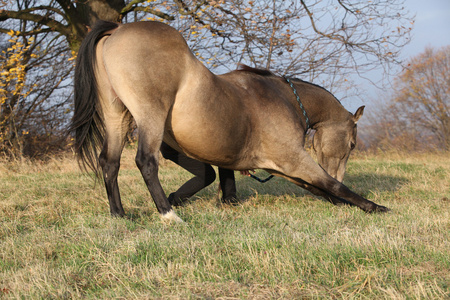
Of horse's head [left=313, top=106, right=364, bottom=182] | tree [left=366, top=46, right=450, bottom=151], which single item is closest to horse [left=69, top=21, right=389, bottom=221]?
horse's head [left=313, top=106, right=364, bottom=182]

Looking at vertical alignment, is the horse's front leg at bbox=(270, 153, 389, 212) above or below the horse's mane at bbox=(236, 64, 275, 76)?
below

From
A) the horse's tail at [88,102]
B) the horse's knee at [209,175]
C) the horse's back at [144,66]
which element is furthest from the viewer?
the horse's knee at [209,175]

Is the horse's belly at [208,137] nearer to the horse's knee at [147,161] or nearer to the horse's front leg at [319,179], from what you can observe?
the horse's knee at [147,161]

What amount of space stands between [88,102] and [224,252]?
2177mm

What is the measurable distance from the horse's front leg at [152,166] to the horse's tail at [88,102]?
71 centimetres

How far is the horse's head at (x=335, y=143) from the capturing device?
17.0ft

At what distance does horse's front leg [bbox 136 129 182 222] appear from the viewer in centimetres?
374

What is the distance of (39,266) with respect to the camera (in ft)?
8.27

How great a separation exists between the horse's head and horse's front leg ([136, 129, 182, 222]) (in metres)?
2.30

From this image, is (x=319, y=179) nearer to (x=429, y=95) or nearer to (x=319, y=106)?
(x=319, y=106)

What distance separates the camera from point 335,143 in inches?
204

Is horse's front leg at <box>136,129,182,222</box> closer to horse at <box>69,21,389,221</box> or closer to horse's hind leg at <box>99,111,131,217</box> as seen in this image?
horse at <box>69,21,389,221</box>

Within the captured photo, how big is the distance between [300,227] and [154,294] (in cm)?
169

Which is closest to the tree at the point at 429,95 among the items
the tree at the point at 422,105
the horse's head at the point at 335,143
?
the tree at the point at 422,105
